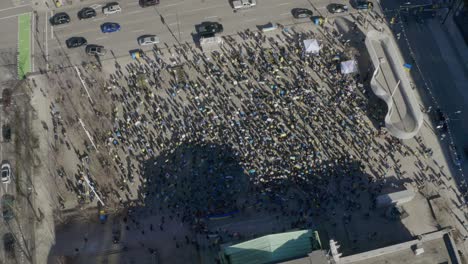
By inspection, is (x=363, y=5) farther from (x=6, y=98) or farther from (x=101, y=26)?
(x=6, y=98)

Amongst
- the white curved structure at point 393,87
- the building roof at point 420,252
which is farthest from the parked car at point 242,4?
the building roof at point 420,252

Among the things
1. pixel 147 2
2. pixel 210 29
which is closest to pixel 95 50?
pixel 147 2

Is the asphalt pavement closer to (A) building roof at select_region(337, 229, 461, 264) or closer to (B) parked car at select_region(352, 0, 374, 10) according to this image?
(B) parked car at select_region(352, 0, 374, 10)

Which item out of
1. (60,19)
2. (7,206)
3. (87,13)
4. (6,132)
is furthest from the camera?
(87,13)

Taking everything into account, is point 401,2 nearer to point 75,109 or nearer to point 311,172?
point 311,172

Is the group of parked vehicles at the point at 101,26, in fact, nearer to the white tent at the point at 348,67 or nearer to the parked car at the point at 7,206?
the parked car at the point at 7,206

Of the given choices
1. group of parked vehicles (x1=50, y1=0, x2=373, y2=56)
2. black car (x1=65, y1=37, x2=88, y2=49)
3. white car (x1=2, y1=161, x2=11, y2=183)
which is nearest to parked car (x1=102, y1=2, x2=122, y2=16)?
group of parked vehicles (x1=50, y1=0, x2=373, y2=56)

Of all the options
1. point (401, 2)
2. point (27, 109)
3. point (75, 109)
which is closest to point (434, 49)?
point (401, 2)
